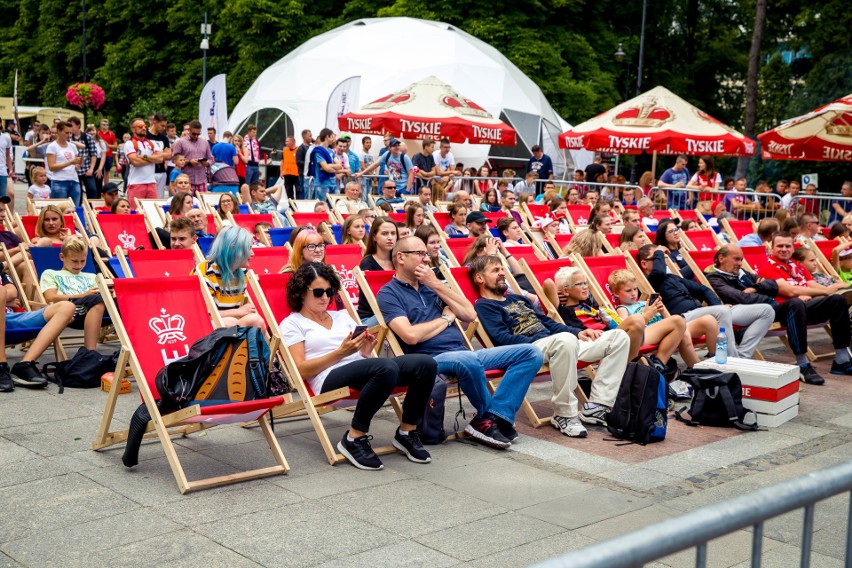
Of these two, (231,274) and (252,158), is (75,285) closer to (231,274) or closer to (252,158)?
(231,274)

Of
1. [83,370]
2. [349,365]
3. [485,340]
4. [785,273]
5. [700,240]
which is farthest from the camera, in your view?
[700,240]

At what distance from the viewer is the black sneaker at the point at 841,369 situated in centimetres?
936

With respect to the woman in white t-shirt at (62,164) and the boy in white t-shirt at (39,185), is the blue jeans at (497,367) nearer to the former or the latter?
the boy in white t-shirt at (39,185)

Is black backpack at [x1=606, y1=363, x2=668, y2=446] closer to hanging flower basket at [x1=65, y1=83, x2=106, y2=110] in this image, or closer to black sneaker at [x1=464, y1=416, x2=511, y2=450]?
black sneaker at [x1=464, y1=416, x2=511, y2=450]

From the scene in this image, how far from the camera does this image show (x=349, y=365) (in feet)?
19.5

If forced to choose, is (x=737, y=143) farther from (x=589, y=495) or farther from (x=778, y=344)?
(x=589, y=495)

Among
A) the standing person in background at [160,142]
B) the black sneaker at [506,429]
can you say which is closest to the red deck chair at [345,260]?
the black sneaker at [506,429]

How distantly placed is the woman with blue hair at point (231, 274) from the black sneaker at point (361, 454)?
139 cm

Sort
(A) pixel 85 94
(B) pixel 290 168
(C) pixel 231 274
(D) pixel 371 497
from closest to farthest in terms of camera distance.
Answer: (D) pixel 371 497, (C) pixel 231 274, (B) pixel 290 168, (A) pixel 85 94

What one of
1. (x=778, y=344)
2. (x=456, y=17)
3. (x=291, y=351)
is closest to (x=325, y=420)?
(x=291, y=351)

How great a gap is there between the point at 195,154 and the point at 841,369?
382 inches

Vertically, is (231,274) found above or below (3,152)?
below

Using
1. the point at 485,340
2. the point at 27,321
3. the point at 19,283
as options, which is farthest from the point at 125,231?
the point at 485,340

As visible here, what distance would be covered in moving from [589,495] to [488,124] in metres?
14.1
